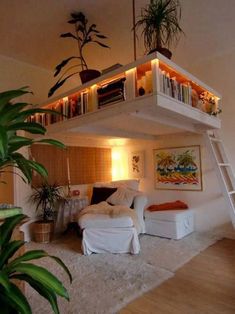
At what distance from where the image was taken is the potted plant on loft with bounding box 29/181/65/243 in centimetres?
387

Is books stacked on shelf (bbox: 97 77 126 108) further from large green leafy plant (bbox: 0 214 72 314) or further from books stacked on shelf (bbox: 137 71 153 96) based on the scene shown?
large green leafy plant (bbox: 0 214 72 314)

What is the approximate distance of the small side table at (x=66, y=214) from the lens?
4176 mm

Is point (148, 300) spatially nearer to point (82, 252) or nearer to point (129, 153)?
point (82, 252)

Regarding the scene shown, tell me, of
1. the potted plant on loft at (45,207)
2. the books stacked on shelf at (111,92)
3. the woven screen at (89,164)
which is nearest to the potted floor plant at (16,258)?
the books stacked on shelf at (111,92)

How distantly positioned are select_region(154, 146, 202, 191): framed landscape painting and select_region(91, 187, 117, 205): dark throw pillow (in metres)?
0.97

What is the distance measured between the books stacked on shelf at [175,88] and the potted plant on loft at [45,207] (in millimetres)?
2469

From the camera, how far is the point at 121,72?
2422 millimetres

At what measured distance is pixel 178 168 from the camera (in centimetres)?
439

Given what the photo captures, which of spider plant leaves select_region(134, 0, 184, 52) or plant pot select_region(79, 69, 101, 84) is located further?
plant pot select_region(79, 69, 101, 84)

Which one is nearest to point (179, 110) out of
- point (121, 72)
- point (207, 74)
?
point (121, 72)

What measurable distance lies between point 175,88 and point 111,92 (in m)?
0.66

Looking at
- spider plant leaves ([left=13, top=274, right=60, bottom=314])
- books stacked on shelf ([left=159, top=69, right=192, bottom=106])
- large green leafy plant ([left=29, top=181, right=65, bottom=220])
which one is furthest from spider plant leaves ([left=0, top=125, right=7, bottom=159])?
large green leafy plant ([left=29, top=181, right=65, bottom=220])

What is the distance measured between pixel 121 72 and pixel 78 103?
776 millimetres

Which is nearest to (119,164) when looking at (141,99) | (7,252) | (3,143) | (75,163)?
(75,163)
